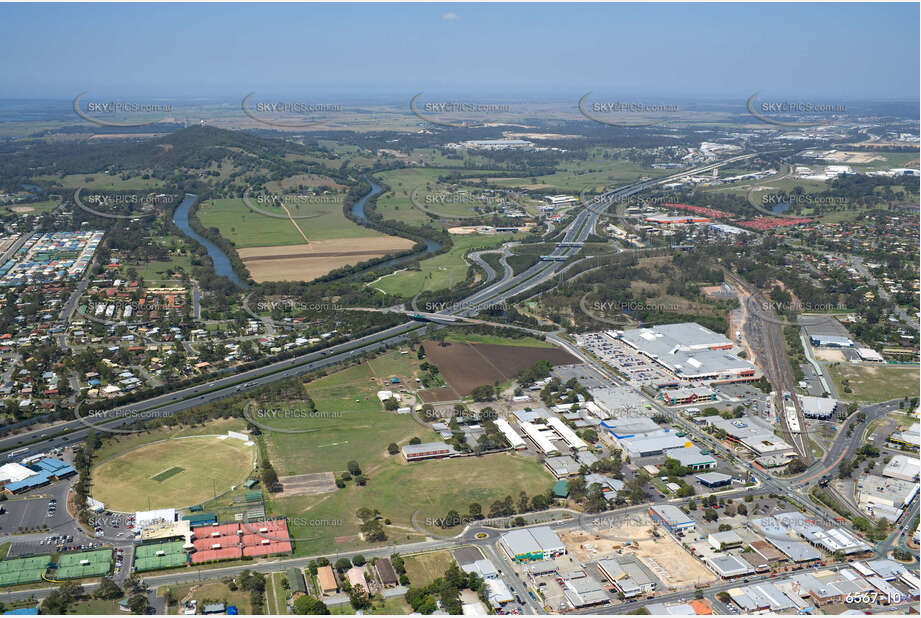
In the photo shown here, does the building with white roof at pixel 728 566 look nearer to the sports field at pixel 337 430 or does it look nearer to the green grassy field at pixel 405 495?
the green grassy field at pixel 405 495

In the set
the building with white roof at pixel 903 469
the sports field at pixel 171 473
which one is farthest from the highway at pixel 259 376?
the building with white roof at pixel 903 469

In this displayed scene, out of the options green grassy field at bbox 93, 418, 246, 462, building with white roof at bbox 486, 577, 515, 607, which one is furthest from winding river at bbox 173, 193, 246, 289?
building with white roof at bbox 486, 577, 515, 607

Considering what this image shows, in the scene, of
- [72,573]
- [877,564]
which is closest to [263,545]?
[72,573]

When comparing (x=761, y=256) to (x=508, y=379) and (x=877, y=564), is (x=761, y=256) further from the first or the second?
(x=877, y=564)

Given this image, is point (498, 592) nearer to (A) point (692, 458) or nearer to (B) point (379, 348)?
(A) point (692, 458)

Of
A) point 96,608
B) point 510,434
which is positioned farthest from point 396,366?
point 96,608

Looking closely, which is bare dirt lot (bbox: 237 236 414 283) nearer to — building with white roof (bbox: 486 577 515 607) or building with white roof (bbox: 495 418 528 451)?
building with white roof (bbox: 495 418 528 451)
